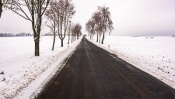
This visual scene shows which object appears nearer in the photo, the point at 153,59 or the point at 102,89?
the point at 102,89

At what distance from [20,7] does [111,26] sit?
37.1 m

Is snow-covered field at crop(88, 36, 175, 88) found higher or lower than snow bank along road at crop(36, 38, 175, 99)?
lower

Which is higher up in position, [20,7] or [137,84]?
[20,7]

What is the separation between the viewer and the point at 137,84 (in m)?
9.43

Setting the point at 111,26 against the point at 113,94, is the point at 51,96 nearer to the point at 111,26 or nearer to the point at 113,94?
the point at 113,94

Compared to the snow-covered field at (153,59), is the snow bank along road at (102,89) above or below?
above

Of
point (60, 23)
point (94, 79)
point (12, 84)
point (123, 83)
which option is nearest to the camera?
point (12, 84)

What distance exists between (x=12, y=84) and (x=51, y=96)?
2.67m

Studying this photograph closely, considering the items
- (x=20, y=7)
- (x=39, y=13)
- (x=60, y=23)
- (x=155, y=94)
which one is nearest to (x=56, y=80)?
(x=155, y=94)

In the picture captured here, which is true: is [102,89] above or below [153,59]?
above

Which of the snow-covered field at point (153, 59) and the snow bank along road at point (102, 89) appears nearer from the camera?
the snow bank along road at point (102, 89)

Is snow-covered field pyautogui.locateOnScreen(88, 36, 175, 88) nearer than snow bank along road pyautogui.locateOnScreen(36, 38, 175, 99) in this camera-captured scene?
No

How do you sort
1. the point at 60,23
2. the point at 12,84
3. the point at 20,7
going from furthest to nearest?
the point at 60,23 → the point at 20,7 → the point at 12,84

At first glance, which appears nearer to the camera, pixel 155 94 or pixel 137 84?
pixel 155 94
